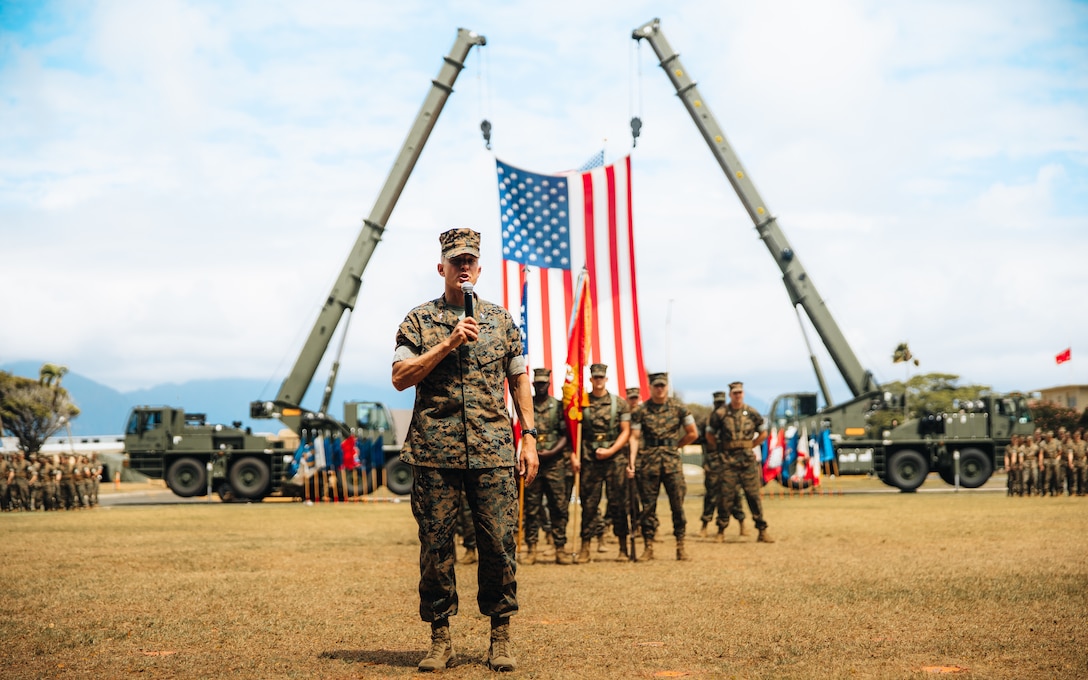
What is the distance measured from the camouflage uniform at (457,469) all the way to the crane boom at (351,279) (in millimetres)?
23929

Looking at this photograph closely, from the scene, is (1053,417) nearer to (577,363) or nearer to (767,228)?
(767,228)

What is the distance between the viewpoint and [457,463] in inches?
212

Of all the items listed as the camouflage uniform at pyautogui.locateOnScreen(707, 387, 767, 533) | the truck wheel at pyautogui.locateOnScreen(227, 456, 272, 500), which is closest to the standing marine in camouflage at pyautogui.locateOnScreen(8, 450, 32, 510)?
the truck wheel at pyautogui.locateOnScreen(227, 456, 272, 500)

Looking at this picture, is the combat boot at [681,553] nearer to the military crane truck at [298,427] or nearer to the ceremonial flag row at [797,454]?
the ceremonial flag row at [797,454]

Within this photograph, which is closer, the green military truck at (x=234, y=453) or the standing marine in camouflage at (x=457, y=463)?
the standing marine in camouflage at (x=457, y=463)

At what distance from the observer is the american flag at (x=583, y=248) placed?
17641 mm

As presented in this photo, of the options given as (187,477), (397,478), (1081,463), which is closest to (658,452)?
(397,478)

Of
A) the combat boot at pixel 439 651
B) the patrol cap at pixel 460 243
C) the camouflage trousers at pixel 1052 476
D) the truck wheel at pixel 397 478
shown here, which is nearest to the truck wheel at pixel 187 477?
the truck wheel at pixel 397 478

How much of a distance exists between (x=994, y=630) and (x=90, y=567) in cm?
826

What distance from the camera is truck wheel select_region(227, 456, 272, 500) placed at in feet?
93.9

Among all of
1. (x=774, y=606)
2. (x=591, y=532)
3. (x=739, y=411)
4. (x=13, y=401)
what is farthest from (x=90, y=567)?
(x=13, y=401)

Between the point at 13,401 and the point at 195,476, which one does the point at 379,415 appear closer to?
the point at 195,476

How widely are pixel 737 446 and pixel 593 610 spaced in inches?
272

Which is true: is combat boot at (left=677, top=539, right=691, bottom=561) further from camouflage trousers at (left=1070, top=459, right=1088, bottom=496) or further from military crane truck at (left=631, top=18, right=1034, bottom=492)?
military crane truck at (left=631, top=18, right=1034, bottom=492)
